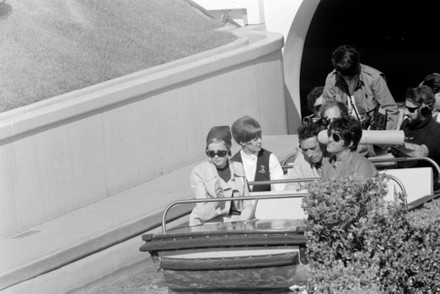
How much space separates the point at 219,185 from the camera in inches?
373

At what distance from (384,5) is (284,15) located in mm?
3910

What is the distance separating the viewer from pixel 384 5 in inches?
846

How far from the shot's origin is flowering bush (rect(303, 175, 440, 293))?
6551mm

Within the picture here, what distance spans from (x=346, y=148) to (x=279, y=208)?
1.05 metres

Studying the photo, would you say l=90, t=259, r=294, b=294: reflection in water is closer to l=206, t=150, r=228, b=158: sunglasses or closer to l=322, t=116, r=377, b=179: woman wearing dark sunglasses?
l=206, t=150, r=228, b=158: sunglasses

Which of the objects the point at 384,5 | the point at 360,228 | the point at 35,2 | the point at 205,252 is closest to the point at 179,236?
the point at 205,252

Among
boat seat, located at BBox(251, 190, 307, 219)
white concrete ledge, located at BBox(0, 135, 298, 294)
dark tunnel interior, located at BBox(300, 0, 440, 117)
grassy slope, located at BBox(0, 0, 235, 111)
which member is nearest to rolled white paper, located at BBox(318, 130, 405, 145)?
boat seat, located at BBox(251, 190, 307, 219)

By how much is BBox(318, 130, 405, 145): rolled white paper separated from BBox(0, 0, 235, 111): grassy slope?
493cm

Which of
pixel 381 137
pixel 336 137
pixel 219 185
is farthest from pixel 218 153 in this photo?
pixel 381 137

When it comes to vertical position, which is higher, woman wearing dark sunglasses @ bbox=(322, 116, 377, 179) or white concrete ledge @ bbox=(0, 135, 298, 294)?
woman wearing dark sunglasses @ bbox=(322, 116, 377, 179)

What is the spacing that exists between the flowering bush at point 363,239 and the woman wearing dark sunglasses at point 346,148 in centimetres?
174

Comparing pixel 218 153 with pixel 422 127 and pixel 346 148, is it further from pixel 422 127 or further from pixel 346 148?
pixel 422 127

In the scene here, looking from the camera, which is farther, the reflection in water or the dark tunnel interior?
the dark tunnel interior

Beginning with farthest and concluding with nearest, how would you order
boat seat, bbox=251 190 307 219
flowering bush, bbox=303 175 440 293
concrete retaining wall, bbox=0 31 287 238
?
concrete retaining wall, bbox=0 31 287 238 → boat seat, bbox=251 190 307 219 → flowering bush, bbox=303 175 440 293
